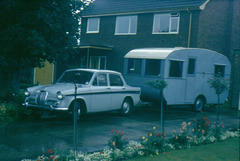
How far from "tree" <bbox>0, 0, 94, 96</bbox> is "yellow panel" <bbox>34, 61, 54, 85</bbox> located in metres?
11.2

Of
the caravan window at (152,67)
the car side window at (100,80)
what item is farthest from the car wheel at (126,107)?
the caravan window at (152,67)

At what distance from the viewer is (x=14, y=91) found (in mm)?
11852

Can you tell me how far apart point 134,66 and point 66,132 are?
708cm

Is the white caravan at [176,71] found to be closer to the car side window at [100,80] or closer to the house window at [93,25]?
the car side window at [100,80]

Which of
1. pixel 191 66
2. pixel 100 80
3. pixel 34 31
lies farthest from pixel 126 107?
pixel 34 31

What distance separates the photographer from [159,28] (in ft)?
69.6

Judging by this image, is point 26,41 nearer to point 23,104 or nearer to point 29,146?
point 23,104

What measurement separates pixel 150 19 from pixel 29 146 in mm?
16215

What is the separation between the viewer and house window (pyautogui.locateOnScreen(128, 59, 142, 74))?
14803mm

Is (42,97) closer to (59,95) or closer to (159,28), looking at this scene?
(59,95)

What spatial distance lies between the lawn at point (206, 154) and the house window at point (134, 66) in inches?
286

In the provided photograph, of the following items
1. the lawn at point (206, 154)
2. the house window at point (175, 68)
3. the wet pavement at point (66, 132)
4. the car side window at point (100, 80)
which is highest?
the house window at point (175, 68)

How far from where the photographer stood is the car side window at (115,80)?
11732mm

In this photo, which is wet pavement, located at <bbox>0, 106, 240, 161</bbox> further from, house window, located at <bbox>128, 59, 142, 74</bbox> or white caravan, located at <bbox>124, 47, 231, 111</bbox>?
house window, located at <bbox>128, 59, 142, 74</bbox>
